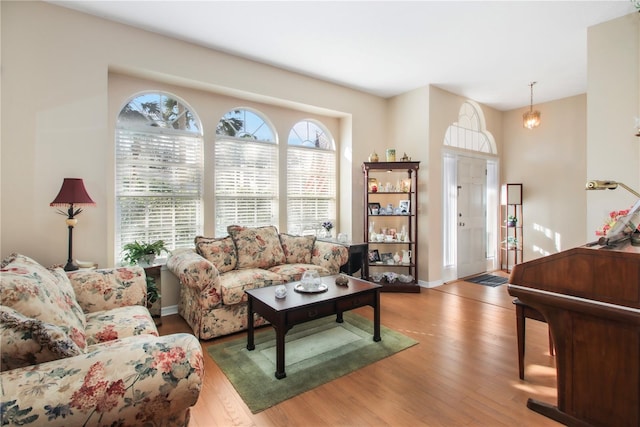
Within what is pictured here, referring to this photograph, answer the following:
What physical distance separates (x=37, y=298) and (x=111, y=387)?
0.66 meters

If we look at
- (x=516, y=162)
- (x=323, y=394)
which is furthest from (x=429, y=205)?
(x=323, y=394)

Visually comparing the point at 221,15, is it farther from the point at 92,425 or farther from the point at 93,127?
the point at 92,425

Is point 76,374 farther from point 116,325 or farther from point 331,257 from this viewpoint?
point 331,257

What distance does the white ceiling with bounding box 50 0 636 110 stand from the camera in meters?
2.72

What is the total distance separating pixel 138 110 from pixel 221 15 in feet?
4.61

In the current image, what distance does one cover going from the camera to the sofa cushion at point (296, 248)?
3.86 meters

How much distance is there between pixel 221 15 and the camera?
2.84 meters

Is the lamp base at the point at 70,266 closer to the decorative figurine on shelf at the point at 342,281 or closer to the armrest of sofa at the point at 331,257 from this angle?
the decorative figurine on shelf at the point at 342,281

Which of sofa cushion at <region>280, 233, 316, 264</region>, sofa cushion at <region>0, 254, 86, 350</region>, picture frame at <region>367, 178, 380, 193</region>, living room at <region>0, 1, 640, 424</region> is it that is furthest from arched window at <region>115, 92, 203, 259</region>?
picture frame at <region>367, 178, 380, 193</region>

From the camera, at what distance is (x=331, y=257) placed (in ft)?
12.2

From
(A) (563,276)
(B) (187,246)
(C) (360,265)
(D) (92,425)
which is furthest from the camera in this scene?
(C) (360,265)

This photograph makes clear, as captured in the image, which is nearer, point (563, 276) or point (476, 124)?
point (563, 276)

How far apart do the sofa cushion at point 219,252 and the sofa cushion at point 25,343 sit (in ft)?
7.23

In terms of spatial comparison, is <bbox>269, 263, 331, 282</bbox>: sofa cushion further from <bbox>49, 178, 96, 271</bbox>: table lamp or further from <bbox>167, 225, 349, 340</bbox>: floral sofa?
<bbox>49, 178, 96, 271</bbox>: table lamp
